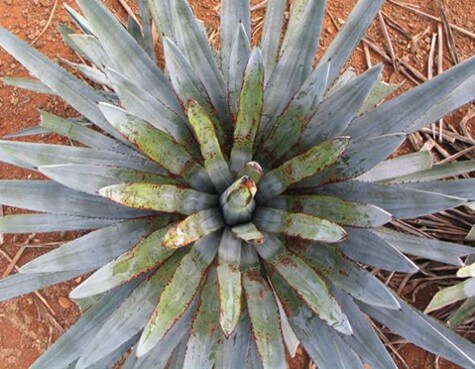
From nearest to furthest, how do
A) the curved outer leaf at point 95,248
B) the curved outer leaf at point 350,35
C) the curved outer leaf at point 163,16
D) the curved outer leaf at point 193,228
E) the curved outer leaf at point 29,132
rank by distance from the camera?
1. the curved outer leaf at point 193,228
2. the curved outer leaf at point 95,248
3. the curved outer leaf at point 350,35
4. the curved outer leaf at point 163,16
5. the curved outer leaf at point 29,132

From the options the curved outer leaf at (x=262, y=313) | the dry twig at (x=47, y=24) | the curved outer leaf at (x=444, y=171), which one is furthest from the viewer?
the dry twig at (x=47, y=24)

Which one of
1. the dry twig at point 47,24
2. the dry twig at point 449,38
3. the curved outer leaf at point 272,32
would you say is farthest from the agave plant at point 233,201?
the dry twig at point 449,38

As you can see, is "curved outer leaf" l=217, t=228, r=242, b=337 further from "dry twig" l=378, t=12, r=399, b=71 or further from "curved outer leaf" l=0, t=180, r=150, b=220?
"dry twig" l=378, t=12, r=399, b=71

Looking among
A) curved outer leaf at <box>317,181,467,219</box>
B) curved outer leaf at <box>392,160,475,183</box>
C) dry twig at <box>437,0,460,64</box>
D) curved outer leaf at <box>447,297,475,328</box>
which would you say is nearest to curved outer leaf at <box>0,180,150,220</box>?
curved outer leaf at <box>317,181,467,219</box>

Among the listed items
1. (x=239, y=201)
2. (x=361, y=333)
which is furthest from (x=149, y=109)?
(x=361, y=333)

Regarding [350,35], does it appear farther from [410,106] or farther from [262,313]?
[262,313]

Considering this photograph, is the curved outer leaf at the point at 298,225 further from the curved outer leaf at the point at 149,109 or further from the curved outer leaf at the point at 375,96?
the curved outer leaf at the point at 375,96
